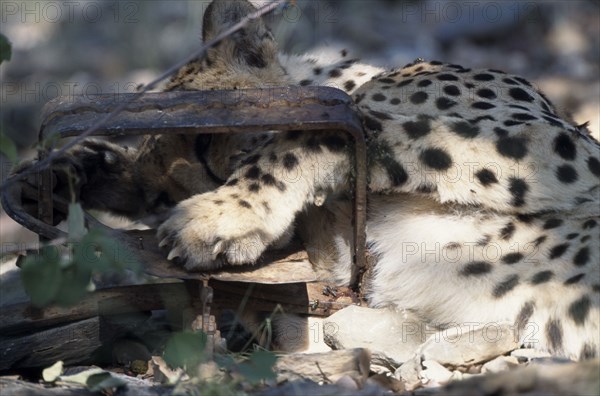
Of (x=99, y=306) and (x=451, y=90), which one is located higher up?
(x=451, y=90)

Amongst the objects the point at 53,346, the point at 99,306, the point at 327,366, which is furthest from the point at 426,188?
the point at 53,346

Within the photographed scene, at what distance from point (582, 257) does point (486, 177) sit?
403mm

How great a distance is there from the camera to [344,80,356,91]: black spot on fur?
3.82 meters

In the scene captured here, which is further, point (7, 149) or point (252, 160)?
point (252, 160)

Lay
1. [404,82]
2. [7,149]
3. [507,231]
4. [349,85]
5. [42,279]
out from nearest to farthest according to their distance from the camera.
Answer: [42,279] → [7,149] → [507,231] → [404,82] → [349,85]

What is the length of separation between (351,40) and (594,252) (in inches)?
219

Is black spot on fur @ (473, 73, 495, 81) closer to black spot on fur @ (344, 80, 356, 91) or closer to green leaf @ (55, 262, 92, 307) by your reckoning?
black spot on fur @ (344, 80, 356, 91)

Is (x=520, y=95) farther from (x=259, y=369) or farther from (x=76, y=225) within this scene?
(x=76, y=225)

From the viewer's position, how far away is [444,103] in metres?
3.44

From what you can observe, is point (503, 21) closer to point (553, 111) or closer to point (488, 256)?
point (553, 111)

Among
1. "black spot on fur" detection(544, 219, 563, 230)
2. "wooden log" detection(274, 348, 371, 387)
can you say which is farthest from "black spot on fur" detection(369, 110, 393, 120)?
"wooden log" detection(274, 348, 371, 387)

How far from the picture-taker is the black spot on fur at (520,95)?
359cm

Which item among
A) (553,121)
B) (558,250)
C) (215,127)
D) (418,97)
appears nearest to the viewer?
(215,127)

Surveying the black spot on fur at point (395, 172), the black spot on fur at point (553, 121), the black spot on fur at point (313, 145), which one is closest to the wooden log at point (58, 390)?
the black spot on fur at point (313, 145)
